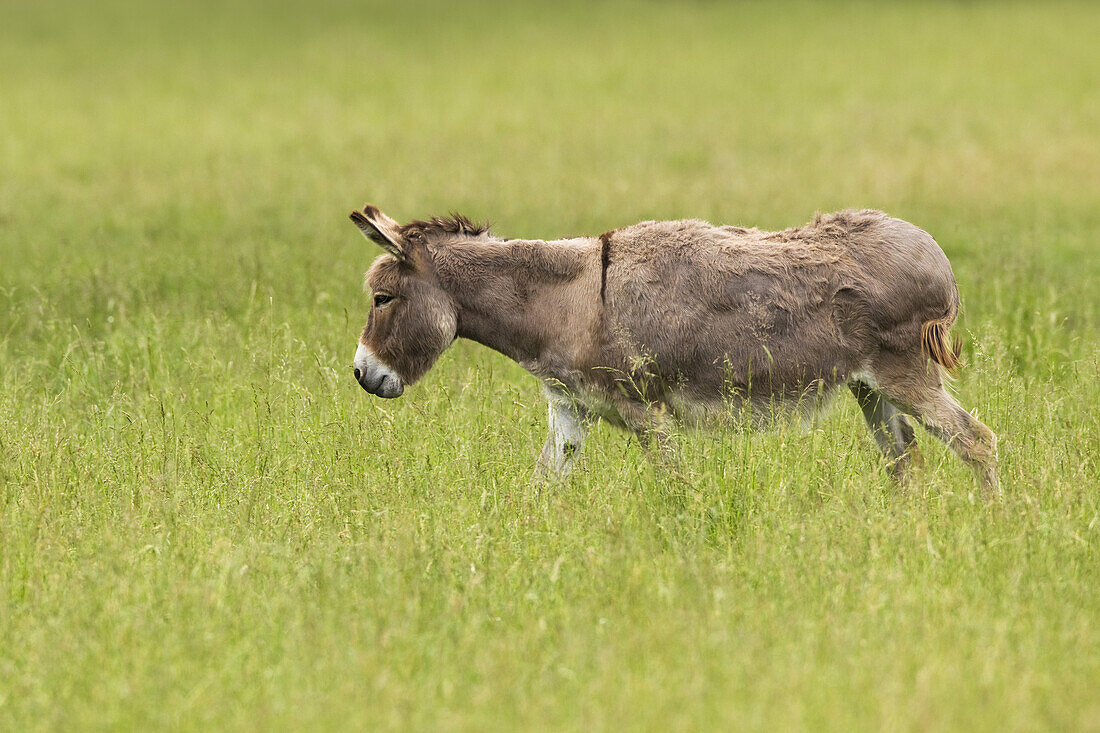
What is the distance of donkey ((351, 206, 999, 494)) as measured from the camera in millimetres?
6133

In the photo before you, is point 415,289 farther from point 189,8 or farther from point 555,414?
point 189,8

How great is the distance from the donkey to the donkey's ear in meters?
0.01

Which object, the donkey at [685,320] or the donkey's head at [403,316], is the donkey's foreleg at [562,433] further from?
the donkey's head at [403,316]

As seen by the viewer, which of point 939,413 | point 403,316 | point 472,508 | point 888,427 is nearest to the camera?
point 472,508

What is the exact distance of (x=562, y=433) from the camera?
6.38 m

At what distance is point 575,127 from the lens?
21.1 meters

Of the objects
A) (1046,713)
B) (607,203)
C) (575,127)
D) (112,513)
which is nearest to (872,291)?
(1046,713)

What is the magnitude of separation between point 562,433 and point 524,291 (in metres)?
0.76

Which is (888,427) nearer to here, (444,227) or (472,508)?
(472,508)

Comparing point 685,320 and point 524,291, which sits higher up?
Answer: point 524,291

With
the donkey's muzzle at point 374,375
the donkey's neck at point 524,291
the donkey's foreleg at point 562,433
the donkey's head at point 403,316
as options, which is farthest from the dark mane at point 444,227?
the donkey's foreleg at point 562,433

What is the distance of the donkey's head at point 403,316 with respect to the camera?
631cm

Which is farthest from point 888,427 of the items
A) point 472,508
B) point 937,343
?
point 472,508

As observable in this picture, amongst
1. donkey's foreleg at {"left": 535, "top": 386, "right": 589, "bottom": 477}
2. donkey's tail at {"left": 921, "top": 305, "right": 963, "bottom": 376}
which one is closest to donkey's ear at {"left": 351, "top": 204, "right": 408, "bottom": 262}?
donkey's foreleg at {"left": 535, "top": 386, "right": 589, "bottom": 477}
